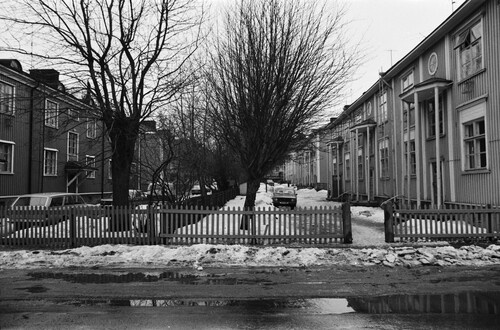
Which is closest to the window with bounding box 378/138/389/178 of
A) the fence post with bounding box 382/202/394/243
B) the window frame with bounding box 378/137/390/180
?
the window frame with bounding box 378/137/390/180

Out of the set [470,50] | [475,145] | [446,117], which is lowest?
[475,145]

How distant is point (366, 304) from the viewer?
5844 mm

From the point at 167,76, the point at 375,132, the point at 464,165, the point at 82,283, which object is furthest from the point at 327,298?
the point at 375,132

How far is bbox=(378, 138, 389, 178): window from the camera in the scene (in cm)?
2394

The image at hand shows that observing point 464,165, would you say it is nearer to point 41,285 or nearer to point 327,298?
point 327,298

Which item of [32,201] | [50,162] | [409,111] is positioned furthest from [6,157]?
[409,111]

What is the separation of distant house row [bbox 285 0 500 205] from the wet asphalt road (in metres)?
6.89

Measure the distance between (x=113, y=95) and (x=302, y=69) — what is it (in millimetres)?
6159

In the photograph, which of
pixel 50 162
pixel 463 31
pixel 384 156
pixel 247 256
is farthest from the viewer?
pixel 50 162

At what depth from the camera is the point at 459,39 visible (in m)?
15.3

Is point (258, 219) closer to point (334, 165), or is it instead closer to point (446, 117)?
point (446, 117)

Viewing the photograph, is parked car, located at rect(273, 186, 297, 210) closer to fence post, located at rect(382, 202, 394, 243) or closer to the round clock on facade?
the round clock on facade

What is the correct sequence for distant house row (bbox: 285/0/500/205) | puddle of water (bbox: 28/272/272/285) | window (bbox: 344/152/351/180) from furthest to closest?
window (bbox: 344/152/351/180) < distant house row (bbox: 285/0/500/205) < puddle of water (bbox: 28/272/272/285)

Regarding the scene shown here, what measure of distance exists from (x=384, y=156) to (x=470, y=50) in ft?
35.1
